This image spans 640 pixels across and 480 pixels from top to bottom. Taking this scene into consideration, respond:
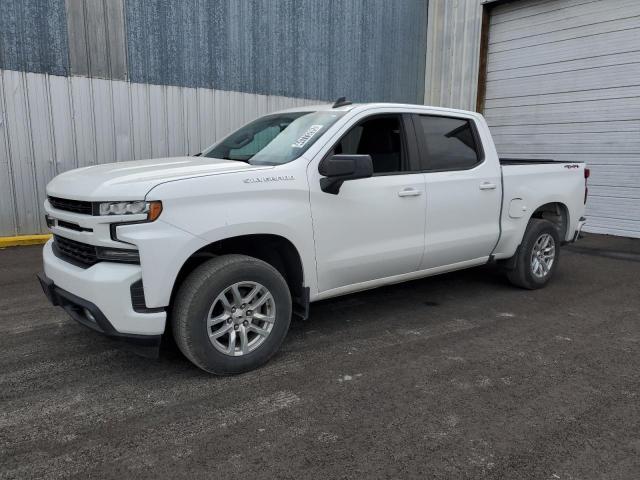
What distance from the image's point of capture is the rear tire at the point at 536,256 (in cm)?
534

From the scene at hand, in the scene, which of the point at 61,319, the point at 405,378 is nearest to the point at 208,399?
the point at 405,378

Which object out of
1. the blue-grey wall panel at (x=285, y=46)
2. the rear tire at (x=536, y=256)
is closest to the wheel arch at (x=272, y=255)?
the rear tire at (x=536, y=256)

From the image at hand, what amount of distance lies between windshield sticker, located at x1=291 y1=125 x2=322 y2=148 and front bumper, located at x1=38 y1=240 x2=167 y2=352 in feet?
4.91

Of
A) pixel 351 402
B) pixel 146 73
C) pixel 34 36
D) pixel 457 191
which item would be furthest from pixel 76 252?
pixel 146 73

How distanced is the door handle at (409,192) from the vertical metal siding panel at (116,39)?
6.25 meters

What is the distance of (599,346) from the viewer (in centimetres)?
397

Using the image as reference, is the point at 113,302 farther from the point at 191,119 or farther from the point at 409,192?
the point at 191,119

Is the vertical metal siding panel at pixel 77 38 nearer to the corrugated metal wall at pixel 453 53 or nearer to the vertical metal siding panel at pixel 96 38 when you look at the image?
the vertical metal siding panel at pixel 96 38

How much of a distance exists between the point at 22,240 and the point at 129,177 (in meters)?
5.62

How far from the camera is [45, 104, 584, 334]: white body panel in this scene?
9.64ft

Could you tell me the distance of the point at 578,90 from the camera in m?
9.84

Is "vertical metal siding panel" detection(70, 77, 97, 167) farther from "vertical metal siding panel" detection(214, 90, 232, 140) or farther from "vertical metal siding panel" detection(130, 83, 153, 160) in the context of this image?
"vertical metal siding panel" detection(214, 90, 232, 140)

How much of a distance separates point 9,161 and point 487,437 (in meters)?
7.77

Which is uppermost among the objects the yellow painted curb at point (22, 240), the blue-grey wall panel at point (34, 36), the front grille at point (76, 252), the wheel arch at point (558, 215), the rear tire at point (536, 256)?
the blue-grey wall panel at point (34, 36)
